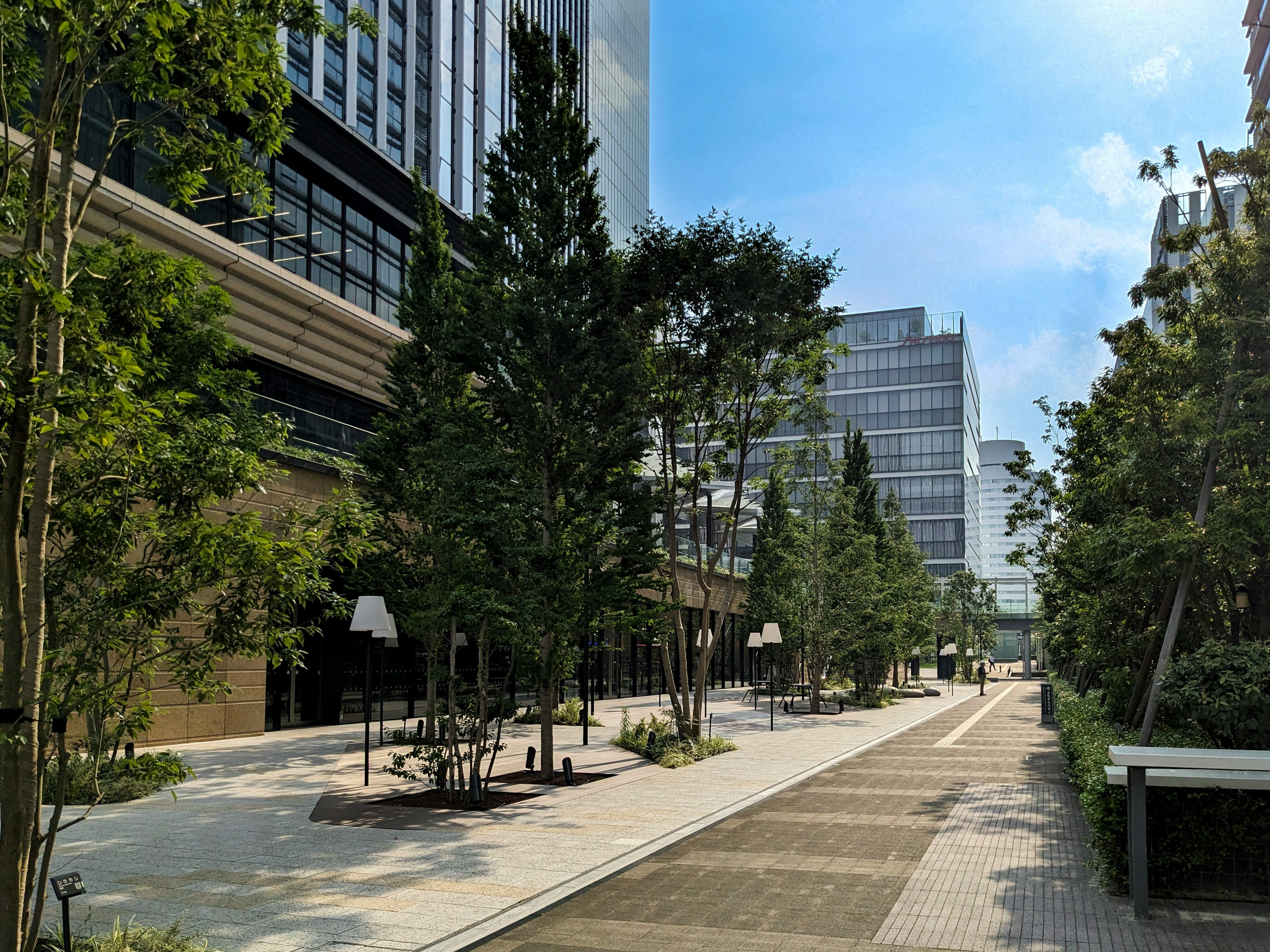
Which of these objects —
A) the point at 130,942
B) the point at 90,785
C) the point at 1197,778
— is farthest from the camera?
the point at 90,785

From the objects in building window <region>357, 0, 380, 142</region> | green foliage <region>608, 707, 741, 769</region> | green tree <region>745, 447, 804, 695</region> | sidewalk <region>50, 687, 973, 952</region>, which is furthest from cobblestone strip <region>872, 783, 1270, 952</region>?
building window <region>357, 0, 380, 142</region>

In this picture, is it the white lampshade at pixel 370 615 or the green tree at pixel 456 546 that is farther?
the white lampshade at pixel 370 615

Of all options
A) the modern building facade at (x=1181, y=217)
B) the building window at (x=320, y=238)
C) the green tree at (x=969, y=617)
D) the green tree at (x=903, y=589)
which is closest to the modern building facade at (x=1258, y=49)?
the modern building facade at (x=1181, y=217)

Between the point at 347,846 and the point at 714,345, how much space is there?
1373 centimetres

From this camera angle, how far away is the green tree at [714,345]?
72.6ft

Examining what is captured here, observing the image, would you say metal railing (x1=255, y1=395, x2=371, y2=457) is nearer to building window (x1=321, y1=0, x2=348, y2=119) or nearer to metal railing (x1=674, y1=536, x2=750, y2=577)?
metal railing (x1=674, y1=536, x2=750, y2=577)

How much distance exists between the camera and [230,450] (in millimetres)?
6547

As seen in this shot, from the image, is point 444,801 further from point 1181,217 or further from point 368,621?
point 1181,217

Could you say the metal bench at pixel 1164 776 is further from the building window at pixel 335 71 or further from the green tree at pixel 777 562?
the building window at pixel 335 71

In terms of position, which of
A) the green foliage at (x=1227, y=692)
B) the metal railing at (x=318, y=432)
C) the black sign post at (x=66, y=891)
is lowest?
the black sign post at (x=66, y=891)

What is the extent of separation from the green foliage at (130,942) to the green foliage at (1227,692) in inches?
351

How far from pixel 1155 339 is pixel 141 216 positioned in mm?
20126

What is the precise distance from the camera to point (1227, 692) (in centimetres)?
1002

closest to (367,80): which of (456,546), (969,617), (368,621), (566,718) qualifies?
(566,718)
